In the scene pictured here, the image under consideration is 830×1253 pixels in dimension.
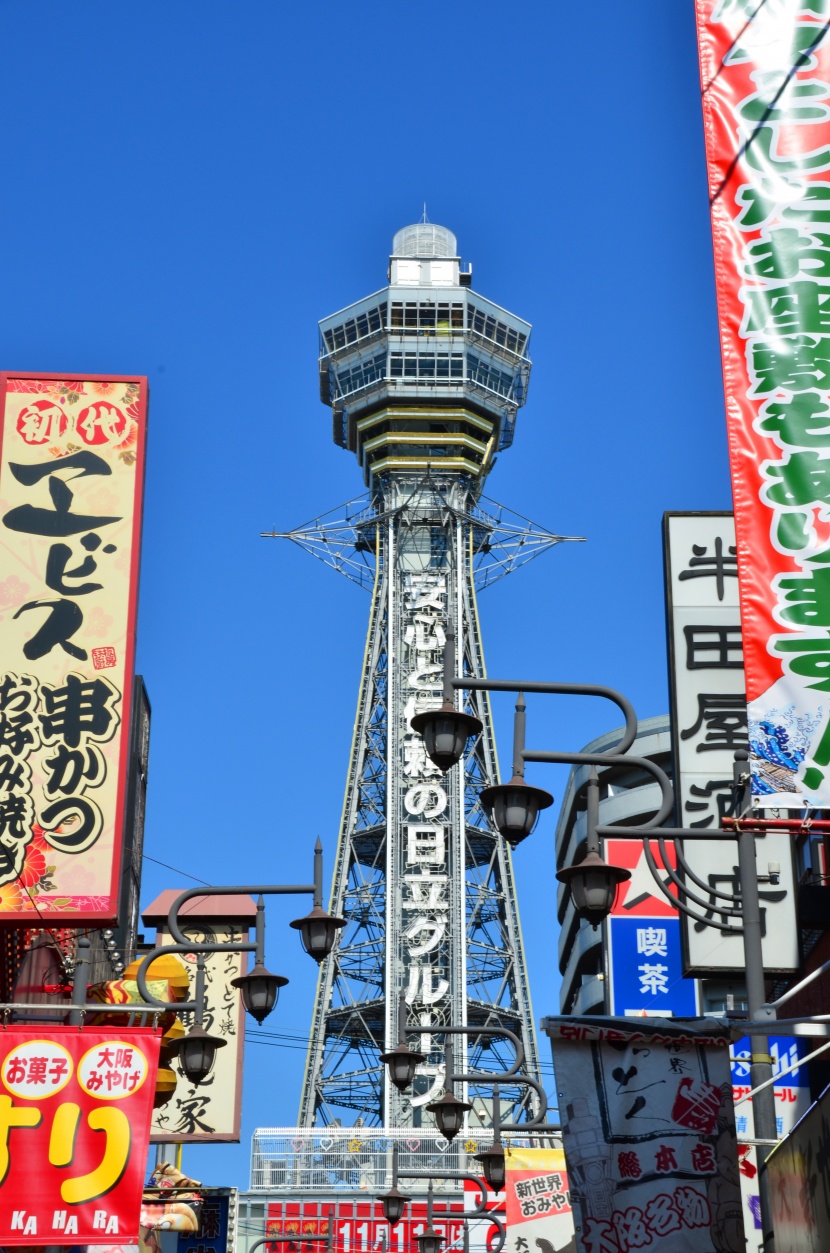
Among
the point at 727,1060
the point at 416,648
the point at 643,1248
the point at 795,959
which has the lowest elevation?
the point at 643,1248

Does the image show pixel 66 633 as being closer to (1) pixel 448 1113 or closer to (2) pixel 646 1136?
(2) pixel 646 1136

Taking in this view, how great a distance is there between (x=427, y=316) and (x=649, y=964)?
85.3 meters

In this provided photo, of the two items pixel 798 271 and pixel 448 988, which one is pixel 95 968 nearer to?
pixel 798 271

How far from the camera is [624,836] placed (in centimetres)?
1577

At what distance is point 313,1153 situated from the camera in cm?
7744

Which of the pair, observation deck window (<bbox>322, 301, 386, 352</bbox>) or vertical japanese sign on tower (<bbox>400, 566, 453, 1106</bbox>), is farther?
observation deck window (<bbox>322, 301, 386, 352</bbox>)

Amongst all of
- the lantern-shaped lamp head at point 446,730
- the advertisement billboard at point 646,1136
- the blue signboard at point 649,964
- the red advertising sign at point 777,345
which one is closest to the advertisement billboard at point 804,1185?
→ the advertisement billboard at point 646,1136

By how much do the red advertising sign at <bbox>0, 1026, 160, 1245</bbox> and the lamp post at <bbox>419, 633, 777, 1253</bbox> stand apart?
17.9 feet

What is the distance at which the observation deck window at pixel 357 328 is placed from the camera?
4508 inches

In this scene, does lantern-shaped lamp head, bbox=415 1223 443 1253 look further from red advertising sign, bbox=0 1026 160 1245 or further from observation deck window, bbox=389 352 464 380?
observation deck window, bbox=389 352 464 380

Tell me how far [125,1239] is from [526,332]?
10400 cm

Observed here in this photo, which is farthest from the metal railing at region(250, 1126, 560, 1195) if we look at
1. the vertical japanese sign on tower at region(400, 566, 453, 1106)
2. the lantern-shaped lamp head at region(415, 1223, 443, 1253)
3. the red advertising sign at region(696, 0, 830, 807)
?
the red advertising sign at region(696, 0, 830, 807)

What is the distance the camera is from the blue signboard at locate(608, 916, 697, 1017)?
33.2 metres

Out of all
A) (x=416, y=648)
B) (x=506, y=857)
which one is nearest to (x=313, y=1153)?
(x=506, y=857)
